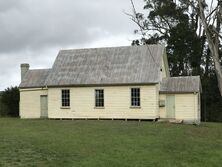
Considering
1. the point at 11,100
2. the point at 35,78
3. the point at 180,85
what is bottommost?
the point at 11,100

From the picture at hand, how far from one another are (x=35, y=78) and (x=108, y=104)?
8.28 m

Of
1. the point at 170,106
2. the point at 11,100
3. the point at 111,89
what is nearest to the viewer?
the point at 170,106

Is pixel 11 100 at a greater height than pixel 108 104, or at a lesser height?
greater

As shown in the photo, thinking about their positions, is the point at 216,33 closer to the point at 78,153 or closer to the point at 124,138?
the point at 124,138

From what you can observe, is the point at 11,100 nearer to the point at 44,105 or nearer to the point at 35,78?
the point at 35,78

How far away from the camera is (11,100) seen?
4378 cm

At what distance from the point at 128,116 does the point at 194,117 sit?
16.1ft

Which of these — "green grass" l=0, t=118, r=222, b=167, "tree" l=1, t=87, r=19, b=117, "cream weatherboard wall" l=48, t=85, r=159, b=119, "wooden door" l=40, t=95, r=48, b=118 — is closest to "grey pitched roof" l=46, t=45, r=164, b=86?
"cream weatherboard wall" l=48, t=85, r=159, b=119

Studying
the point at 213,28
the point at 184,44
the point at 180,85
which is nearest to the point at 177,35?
the point at 184,44

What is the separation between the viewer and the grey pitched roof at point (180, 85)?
34066 mm

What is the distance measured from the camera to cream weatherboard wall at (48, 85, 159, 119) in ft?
111

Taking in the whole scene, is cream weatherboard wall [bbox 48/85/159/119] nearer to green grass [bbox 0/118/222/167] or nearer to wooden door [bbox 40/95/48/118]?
wooden door [bbox 40/95/48/118]

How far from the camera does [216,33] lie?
19719 millimetres

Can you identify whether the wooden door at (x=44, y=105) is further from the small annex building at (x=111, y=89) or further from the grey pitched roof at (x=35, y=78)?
the grey pitched roof at (x=35, y=78)
